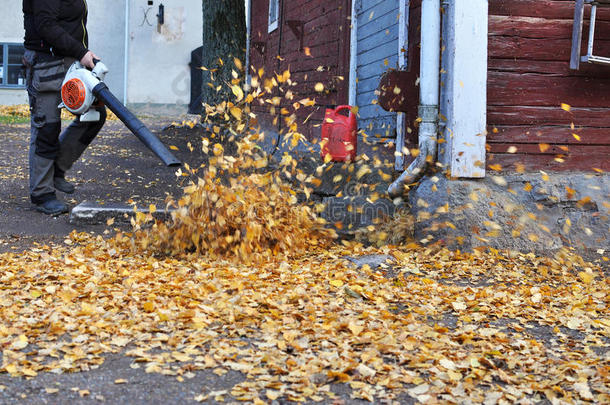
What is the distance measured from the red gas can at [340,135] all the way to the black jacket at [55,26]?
230cm

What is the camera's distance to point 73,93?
618 cm

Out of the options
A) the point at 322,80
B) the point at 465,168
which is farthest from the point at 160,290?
the point at 322,80

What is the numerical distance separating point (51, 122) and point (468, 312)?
405 cm

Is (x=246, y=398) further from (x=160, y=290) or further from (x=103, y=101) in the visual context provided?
(x=103, y=101)

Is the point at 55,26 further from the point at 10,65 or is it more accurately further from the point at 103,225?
the point at 10,65

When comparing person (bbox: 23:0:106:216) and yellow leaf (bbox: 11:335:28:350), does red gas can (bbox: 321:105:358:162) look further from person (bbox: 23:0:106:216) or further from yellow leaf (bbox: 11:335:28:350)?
yellow leaf (bbox: 11:335:28:350)

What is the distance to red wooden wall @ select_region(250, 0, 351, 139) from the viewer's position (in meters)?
8.27

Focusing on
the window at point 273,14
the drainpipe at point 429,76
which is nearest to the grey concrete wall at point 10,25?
the window at point 273,14

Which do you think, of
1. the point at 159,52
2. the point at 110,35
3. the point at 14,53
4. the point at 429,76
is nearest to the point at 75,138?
the point at 429,76

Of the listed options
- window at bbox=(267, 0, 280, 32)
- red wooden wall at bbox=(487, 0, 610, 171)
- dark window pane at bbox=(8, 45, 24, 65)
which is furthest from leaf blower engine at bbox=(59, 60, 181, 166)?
dark window pane at bbox=(8, 45, 24, 65)

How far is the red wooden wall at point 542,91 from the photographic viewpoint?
571 centimetres

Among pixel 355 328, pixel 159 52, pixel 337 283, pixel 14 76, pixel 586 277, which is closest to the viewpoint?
pixel 355 328

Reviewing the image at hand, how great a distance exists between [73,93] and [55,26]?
591mm

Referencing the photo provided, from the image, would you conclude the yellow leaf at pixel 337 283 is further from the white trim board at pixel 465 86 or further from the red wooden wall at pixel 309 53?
the red wooden wall at pixel 309 53
